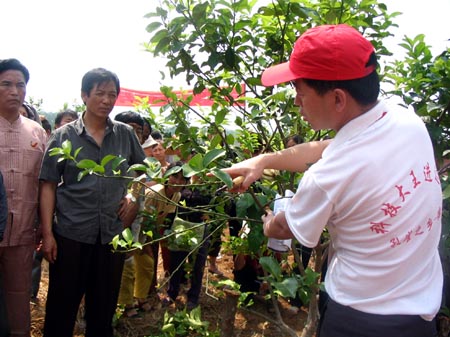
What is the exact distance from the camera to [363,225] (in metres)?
1.06

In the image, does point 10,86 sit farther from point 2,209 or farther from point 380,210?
point 380,210

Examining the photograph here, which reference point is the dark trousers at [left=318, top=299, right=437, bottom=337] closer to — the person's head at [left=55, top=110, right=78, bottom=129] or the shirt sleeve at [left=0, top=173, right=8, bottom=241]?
the shirt sleeve at [left=0, top=173, right=8, bottom=241]

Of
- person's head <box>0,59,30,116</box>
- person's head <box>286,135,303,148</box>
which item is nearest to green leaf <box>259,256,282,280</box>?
person's head <box>286,135,303,148</box>

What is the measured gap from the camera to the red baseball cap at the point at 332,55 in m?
1.07

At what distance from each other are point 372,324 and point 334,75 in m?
0.61

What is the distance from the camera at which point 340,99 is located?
1.11 m

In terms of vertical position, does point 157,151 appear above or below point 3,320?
above

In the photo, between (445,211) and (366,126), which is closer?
(366,126)

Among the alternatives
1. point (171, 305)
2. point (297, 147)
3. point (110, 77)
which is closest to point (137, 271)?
point (171, 305)

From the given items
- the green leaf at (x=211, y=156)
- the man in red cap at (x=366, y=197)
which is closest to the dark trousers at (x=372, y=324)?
the man in red cap at (x=366, y=197)

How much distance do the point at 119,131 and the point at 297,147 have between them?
132 centimetres

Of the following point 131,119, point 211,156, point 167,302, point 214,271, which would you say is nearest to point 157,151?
point 131,119

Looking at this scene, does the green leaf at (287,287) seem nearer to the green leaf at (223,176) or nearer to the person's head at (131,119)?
the green leaf at (223,176)

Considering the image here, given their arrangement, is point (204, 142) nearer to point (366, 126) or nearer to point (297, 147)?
point (297, 147)
